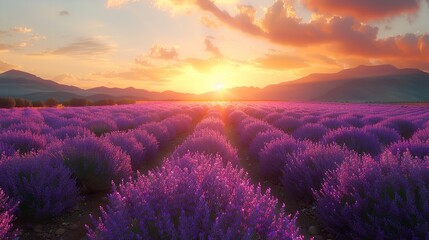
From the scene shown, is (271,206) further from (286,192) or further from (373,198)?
(286,192)

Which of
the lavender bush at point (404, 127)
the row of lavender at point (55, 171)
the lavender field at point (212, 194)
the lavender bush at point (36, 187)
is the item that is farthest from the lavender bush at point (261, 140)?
the lavender bush at point (404, 127)

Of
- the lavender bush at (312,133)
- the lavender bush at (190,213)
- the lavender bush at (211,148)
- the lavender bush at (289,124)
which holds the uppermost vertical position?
the lavender bush at (190,213)

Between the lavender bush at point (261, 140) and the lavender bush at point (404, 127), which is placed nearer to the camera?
the lavender bush at point (261, 140)

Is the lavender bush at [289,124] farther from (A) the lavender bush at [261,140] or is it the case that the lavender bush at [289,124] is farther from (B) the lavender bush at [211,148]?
(B) the lavender bush at [211,148]

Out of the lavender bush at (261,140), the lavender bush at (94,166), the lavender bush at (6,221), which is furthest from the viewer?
the lavender bush at (261,140)

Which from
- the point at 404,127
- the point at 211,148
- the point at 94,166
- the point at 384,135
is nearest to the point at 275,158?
the point at 211,148

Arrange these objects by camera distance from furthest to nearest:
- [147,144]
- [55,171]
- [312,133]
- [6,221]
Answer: [312,133], [147,144], [55,171], [6,221]

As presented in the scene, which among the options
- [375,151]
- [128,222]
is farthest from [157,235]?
[375,151]

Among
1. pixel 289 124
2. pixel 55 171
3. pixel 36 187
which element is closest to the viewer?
pixel 36 187

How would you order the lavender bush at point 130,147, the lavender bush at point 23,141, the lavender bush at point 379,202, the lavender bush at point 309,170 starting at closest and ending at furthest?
the lavender bush at point 379,202 → the lavender bush at point 309,170 → the lavender bush at point 23,141 → the lavender bush at point 130,147

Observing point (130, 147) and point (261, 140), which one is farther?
point (261, 140)

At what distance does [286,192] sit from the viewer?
19.4ft

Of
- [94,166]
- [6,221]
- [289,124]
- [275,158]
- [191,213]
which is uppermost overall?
[191,213]

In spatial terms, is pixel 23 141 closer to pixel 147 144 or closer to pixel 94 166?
pixel 94 166
